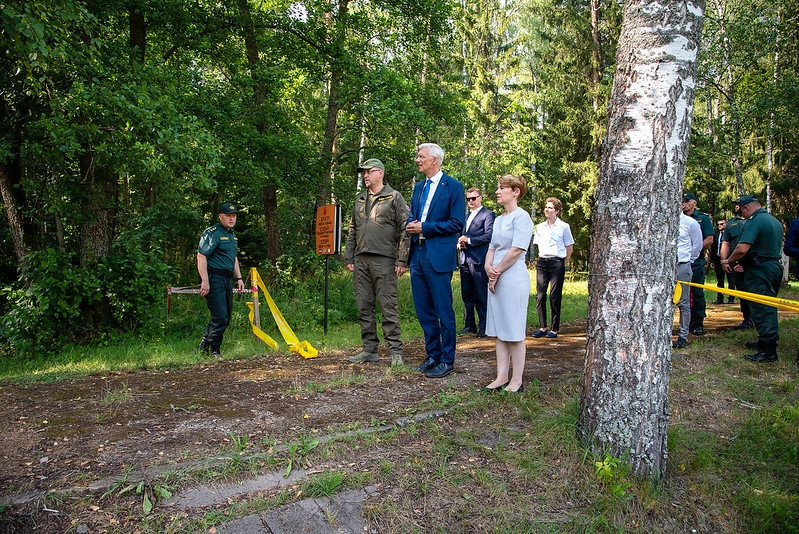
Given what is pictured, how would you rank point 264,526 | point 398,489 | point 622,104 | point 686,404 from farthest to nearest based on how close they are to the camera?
point 686,404, point 622,104, point 398,489, point 264,526

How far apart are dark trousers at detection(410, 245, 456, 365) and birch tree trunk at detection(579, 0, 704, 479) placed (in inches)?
80.5

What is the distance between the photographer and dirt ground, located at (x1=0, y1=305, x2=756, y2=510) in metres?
3.19

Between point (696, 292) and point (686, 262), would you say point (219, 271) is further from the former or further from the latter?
point (696, 292)

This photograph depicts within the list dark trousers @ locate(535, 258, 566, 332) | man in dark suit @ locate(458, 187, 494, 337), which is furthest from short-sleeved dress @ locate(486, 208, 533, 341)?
dark trousers @ locate(535, 258, 566, 332)

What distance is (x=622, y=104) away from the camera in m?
3.29

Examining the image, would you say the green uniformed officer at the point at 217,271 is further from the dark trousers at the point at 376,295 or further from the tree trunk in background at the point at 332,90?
the tree trunk in background at the point at 332,90

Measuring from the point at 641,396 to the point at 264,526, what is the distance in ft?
7.59

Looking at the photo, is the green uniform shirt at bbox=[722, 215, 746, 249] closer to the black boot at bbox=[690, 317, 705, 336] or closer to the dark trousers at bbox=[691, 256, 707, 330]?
the dark trousers at bbox=[691, 256, 707, 330]

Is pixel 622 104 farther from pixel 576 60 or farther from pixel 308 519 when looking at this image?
pixel 576 60

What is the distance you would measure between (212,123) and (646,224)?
869 centimetres

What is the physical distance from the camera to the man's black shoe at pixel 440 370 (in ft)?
16.8

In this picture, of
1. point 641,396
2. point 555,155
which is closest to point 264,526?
point 641,396

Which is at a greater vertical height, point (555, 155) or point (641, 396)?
point (555, 155)

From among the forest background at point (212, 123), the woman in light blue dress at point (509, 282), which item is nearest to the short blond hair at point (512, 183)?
the woman in light blue dress at point (509, 282)
